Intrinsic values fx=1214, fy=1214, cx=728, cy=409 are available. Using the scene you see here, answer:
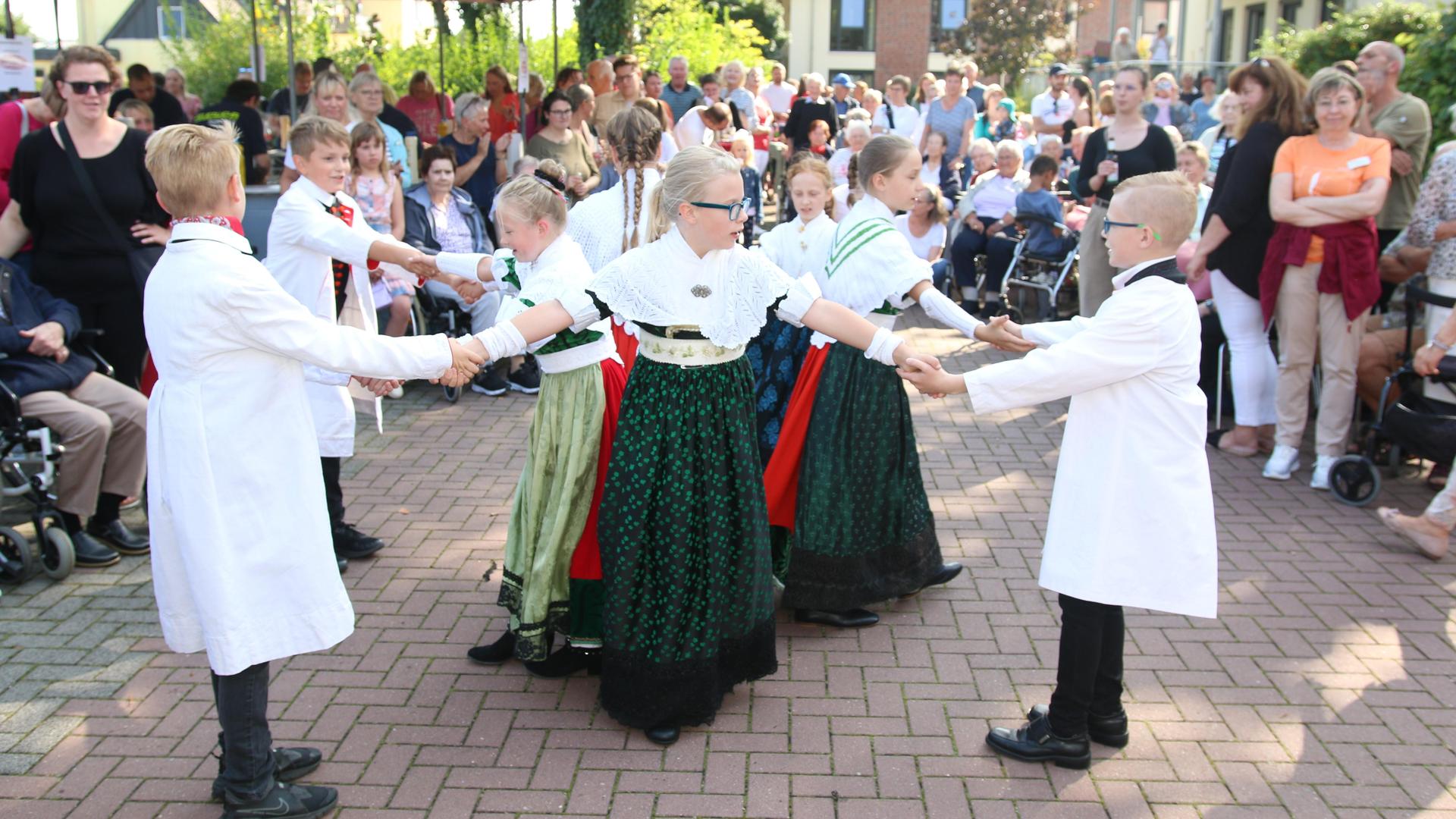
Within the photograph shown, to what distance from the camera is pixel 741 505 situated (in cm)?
385

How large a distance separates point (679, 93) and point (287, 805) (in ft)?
38.8

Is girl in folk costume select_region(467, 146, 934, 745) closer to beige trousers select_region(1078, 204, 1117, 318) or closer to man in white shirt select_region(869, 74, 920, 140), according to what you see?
beige trousers select_region(1078, 204, 1117, 318)

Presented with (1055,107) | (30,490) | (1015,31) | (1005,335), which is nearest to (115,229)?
(30,490)

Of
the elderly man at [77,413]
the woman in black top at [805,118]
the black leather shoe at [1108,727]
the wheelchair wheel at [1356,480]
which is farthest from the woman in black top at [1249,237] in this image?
the woman in black top at [805,118]

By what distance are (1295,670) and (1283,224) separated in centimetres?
305

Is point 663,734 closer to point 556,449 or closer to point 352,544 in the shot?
point 556,449

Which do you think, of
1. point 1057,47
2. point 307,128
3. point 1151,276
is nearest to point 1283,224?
point 1151,276

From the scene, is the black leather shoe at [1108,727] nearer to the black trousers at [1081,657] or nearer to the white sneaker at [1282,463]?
the black trousers at [1081,657]

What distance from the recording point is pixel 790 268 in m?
5.45

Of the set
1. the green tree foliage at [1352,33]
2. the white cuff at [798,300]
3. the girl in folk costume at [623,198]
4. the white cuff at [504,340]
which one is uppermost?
the green tree foliage at [1352,33]

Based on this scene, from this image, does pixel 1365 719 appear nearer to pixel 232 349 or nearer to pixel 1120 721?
pixel 1120 721

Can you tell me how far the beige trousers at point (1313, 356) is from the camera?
645cm

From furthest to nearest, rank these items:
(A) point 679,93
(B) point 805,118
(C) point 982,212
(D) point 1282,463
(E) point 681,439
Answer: (B) point 805,118 → (A) point 679,93 → (C) point 982,212 → (D) point 1282,463 → (E) point 681,439

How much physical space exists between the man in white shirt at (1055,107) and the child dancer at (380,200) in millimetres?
10869
